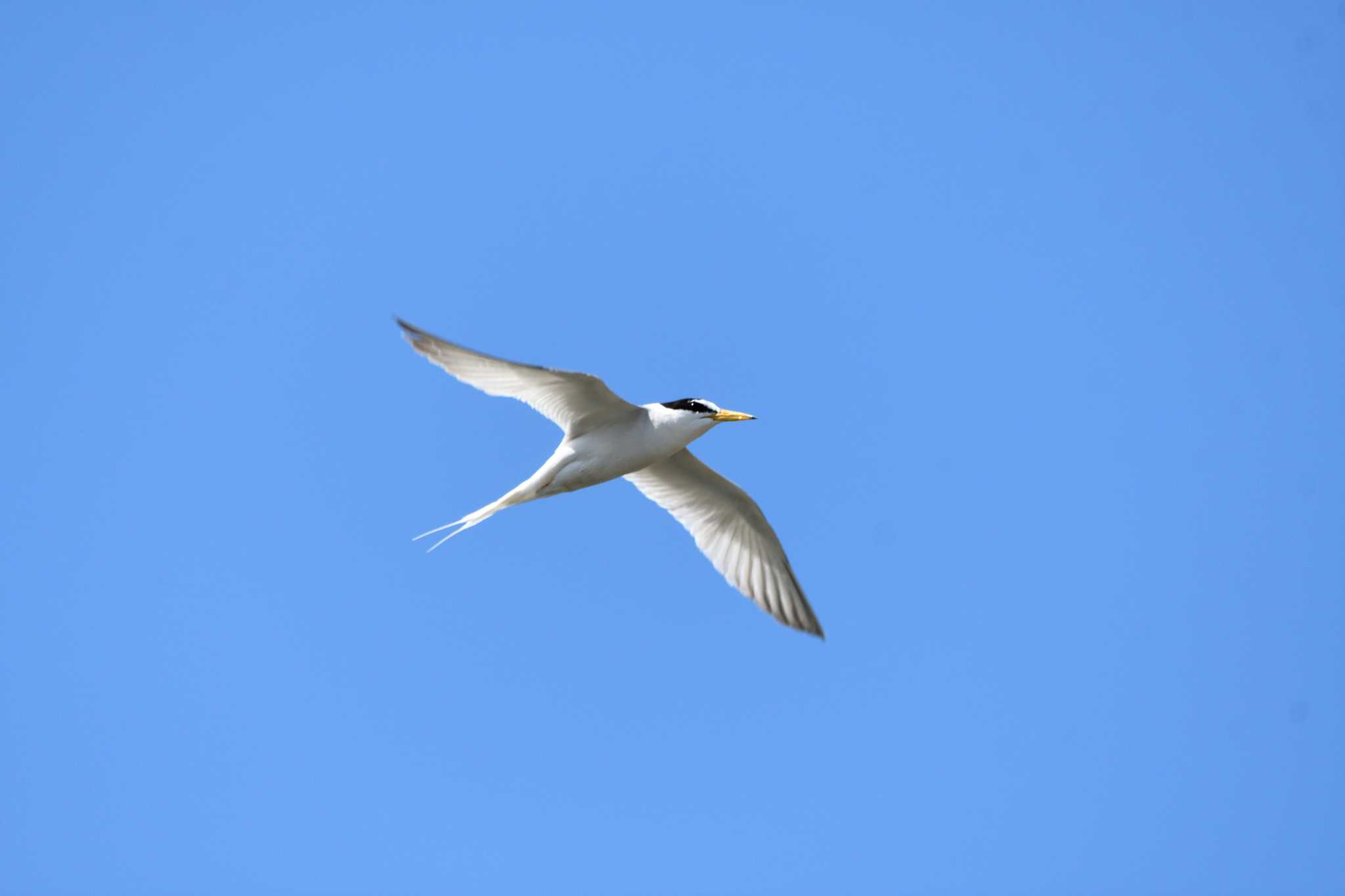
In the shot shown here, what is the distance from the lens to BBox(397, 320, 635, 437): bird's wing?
10.9 m

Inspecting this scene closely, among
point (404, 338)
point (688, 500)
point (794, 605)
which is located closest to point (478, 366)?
point (404, 338)

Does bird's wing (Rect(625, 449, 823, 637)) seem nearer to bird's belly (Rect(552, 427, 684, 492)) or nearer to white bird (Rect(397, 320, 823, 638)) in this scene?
white bird (Rect(397, 320, 823, 638))

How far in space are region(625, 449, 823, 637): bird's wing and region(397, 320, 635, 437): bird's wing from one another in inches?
63.6

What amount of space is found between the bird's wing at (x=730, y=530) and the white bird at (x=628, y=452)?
0.01 metres

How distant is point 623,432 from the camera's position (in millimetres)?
11836

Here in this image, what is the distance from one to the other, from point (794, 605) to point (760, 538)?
2.69 ft

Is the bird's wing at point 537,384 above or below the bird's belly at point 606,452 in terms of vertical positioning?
above

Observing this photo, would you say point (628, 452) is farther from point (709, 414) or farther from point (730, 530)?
point (730, 530)

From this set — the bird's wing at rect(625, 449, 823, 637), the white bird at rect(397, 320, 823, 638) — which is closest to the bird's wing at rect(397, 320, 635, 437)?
the white bird at rect(397, 320, 823, 638)

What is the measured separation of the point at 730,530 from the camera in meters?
13.9

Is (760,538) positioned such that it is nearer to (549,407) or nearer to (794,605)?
(794,605)

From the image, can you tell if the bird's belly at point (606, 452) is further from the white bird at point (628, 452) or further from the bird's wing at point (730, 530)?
the bird's wing at point (730, 530)

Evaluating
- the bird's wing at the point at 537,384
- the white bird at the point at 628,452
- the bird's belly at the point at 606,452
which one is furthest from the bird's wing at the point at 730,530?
the bird's wing at the point at 537,384

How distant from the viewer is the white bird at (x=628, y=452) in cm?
1124
